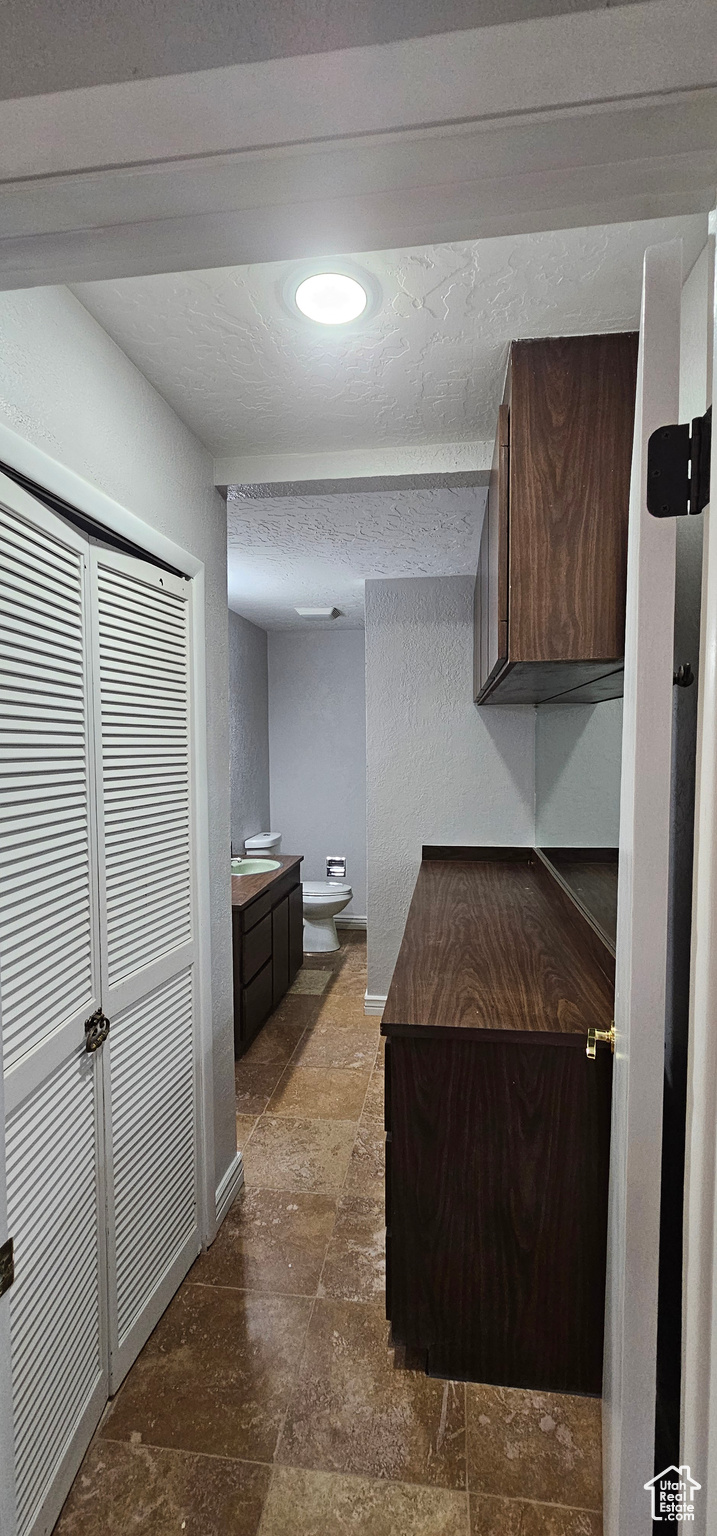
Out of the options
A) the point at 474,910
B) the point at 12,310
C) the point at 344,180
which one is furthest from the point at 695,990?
the point at 474,910

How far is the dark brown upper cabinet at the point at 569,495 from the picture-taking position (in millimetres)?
1430

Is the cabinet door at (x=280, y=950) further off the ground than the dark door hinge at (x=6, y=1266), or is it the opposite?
the dark door hinge at (x=6, y=1266)

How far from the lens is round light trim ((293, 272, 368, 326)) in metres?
1.27

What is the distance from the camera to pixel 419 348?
1524 mm

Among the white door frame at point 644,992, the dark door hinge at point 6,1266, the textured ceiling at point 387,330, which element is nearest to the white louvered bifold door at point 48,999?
the dark door hinge at point 6,1266

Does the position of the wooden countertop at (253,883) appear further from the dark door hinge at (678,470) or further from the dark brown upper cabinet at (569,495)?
the dark door hinge at (678,470)

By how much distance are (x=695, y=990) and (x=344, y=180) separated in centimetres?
74

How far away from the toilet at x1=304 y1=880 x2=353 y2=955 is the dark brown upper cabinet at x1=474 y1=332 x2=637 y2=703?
336cm

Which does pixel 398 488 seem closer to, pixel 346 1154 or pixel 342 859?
pixel 346 1154

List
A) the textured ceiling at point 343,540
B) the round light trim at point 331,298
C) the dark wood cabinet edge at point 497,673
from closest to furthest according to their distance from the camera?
the round light trim at point 331,298
the dark wood cabinet edge at point 497,673
the textured ceiling at point 343,540

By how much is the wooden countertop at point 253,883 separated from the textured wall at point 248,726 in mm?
709

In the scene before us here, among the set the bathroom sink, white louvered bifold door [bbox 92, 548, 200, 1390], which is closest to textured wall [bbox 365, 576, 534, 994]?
the bathroom sink

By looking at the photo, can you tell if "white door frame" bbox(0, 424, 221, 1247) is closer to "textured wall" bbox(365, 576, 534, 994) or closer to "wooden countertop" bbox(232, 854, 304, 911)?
"wooden countertop" bbox(232, 854, 304, 911)

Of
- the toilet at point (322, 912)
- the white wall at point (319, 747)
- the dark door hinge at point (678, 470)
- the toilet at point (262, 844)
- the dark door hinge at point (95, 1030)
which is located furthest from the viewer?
the white wall at point (319, 747)
